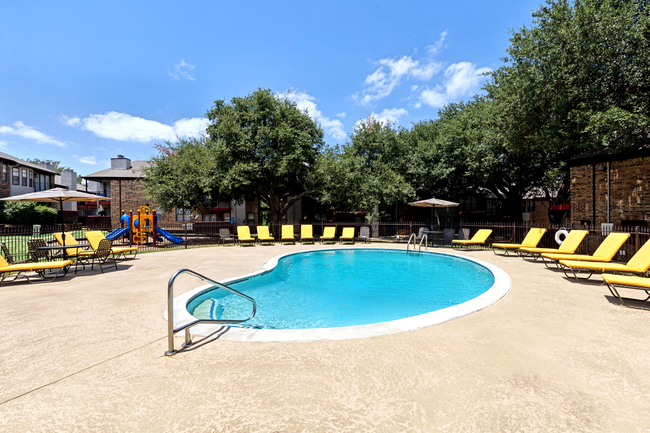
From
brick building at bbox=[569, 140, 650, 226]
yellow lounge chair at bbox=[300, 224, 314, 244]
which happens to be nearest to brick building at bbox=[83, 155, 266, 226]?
yellow lounge chair at bbox=[300, 224, 314, 244]

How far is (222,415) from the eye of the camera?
90.5 inches

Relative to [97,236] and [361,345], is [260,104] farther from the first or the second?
[361,345]

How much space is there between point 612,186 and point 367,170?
14056 mm

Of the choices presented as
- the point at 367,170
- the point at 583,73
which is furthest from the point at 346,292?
the point at 367,170

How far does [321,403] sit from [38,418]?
2364 mm

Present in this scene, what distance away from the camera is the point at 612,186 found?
11.7m

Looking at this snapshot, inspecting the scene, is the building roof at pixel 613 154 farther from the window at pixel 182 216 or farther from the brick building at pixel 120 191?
the brick building at pixel 120 191

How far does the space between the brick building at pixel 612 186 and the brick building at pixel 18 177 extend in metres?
46.4

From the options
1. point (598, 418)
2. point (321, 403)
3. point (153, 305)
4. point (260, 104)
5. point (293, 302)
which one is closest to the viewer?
point (598, 418)

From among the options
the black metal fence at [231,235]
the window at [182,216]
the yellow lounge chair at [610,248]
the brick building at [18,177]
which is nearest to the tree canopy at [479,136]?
Result: the black metal fence at [231,235]

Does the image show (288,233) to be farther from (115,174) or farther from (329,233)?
(115,174)

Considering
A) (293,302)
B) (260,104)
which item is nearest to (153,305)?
(293,302)

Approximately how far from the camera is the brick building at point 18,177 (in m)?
28.1

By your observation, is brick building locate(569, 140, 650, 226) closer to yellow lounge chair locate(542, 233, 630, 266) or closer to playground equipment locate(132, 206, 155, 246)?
yellow lounge chair locate(542, 233, 630, 266)
